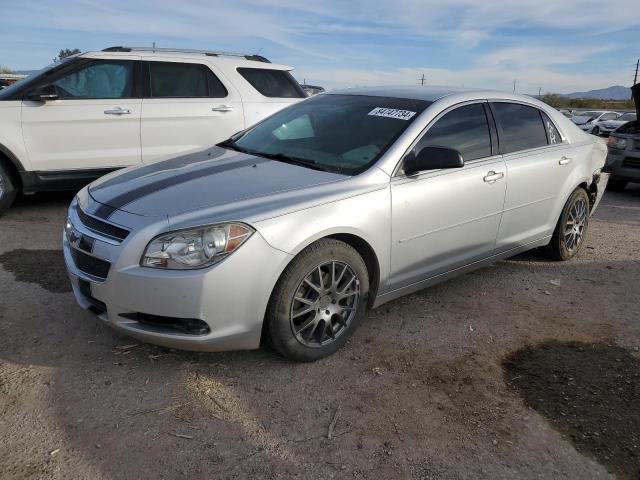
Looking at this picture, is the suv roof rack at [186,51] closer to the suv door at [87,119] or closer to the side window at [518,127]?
the suv door at [87,119]

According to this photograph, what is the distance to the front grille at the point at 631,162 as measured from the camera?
9234 mm

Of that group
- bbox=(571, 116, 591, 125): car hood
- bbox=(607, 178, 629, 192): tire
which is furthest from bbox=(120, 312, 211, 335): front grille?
bbox=(571, 116, 591, 125): car hood

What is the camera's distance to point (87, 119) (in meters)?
6.09

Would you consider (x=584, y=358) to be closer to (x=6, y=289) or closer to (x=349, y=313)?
(x=349, y=313)

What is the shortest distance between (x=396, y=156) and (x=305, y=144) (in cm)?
73

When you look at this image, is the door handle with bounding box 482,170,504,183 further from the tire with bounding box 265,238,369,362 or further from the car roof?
the tire with bounding box 265,238,369,362

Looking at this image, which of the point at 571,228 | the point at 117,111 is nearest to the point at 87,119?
the point at 117,111

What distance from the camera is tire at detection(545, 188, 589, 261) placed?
16.7ft

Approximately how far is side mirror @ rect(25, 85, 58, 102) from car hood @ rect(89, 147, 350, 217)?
2.77 meters

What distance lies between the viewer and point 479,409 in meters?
2.87

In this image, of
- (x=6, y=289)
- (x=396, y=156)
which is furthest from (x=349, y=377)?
(x=6, y=289)

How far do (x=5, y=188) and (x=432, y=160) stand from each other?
15.5 feet

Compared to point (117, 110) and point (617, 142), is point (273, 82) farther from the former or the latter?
point (617, 142)

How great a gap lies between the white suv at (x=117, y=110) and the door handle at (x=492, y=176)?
12.3ft
